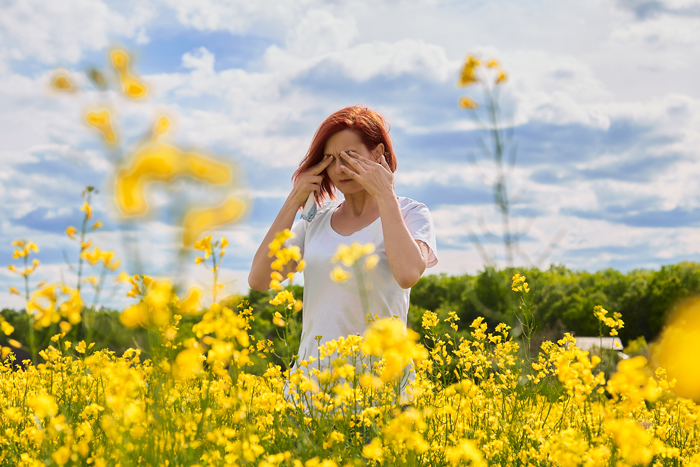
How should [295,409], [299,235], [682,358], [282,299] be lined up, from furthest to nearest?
Answer: [682,358] < [299,235] < [295,409] < [282,299]

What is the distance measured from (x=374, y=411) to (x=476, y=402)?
0.97 m

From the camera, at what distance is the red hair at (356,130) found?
2861 mm

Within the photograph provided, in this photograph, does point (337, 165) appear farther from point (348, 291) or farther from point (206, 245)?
point (206, 245)

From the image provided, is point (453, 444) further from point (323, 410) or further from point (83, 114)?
point (83, 114)

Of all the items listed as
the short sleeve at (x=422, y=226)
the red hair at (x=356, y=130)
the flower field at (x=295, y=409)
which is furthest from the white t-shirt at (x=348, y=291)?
the red hair at (x=356, y=130)

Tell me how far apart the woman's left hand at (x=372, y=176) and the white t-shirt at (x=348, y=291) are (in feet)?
0.76

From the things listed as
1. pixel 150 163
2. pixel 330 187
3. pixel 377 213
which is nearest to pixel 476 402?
pixel 377 213

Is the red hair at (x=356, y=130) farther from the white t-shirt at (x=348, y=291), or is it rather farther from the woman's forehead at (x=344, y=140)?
the white t-shirt at (x=348, y=291)

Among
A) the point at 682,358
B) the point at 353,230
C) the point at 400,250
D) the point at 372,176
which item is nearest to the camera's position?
the point at 400,250

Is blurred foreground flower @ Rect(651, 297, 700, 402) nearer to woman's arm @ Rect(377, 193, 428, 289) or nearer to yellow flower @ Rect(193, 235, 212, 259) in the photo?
woman's arm @ Rect(377, 193, 428, 289)

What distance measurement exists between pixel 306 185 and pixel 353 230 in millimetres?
354

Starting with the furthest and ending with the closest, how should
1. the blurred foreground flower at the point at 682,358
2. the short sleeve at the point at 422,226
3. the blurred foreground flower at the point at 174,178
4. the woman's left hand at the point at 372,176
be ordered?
the blurred foreground flower at the point at 682,358, the short sleeve at the point at 422,226, the woman's left hand at the point at 372,176, the blurred foreground flower at the point at 174,178

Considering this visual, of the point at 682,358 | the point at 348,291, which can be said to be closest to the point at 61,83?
the point at 348,291

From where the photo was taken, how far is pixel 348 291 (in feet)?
8.87
